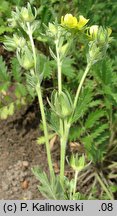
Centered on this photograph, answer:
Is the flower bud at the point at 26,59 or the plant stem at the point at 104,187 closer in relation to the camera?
the flower bud at the point at 26,59

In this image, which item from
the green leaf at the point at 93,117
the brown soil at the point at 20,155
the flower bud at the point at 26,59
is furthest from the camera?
the brown soil at the point at 20,155

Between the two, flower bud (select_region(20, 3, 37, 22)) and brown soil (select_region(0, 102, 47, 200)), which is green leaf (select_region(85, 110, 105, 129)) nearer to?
brown soil (select_region(0, 102, 47, 200))

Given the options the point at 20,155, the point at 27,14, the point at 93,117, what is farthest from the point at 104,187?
the point at 27,14

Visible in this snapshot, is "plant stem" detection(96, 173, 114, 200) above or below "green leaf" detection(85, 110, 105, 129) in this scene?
below

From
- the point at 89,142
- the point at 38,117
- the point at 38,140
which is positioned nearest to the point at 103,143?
the point at 89,142

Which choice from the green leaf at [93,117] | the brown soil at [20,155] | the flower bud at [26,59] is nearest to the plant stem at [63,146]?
the flower bud at [26,59]

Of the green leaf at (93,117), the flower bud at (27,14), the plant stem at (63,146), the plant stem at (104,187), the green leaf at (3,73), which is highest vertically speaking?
the green leaf at (3,73)

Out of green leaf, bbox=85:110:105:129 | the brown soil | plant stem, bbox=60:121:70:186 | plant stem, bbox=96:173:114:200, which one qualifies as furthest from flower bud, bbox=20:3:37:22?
the brown soil

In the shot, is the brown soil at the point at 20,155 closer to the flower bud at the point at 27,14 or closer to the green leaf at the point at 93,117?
the green leaf at the point at 93,117

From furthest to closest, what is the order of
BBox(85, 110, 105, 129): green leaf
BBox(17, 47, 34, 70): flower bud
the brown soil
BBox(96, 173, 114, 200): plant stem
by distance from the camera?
the brown soil → BBox(96, 173, 114, 200): plant stem → BBox(85, 110, 105, 129): green leaf → BBox(17, 47, 34, 70): flower bud
